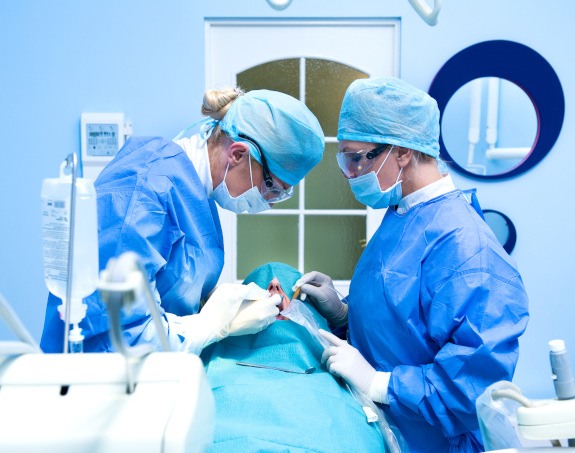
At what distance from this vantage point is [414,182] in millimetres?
1433

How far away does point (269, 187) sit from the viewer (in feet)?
4.74

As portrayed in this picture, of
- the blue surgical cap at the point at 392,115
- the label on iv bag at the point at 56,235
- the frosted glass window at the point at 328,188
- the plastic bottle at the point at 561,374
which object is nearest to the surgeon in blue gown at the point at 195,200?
the blue surgical cap at the point at 392,115

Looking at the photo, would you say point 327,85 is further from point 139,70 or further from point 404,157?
point 404,157

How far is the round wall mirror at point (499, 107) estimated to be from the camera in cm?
274

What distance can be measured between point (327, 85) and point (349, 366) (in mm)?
1893

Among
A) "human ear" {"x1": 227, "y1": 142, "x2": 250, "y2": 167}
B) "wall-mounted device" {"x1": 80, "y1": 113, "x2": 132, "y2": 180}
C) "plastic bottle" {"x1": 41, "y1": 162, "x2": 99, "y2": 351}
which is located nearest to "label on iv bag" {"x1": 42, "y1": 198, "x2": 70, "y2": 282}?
"plastic bottle" {"x1": 41, "y1": 162, "x2": 99, "y2": 351}

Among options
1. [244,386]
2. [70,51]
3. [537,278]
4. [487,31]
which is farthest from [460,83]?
[244,386]

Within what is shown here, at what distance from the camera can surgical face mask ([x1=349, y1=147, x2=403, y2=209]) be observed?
1433 mm

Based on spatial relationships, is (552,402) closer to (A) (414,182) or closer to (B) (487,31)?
(A) (414,182)

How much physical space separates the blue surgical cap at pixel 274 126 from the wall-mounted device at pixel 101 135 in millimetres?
1467

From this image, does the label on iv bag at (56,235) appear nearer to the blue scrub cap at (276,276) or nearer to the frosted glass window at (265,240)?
the blue scrub cap at (276,276)

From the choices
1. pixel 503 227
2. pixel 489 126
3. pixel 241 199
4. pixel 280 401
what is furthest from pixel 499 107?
pixel 280 401

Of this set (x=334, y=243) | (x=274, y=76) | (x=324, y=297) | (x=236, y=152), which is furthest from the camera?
(x=334, y=243)

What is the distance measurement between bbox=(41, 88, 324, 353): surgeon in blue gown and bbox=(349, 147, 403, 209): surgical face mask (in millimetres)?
132
